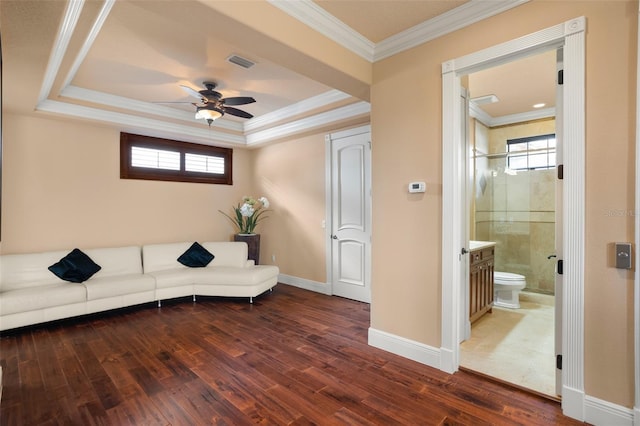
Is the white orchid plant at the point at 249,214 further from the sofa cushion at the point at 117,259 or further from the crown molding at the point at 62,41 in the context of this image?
the crown molding at the point at 62,41

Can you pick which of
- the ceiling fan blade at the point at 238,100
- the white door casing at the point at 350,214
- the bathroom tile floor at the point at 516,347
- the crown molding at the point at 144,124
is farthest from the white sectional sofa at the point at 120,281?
the bathroom tile floor at the point at 516,347

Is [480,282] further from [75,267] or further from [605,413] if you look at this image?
[75,267]

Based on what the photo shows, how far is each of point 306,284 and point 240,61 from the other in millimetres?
3626

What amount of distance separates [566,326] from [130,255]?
5179mm

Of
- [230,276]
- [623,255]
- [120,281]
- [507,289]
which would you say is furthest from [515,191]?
[120,281]

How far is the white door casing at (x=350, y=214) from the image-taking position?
4.70 meters

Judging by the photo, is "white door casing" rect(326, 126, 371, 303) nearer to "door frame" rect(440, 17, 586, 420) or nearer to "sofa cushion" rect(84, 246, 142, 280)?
"door frame" rect(440, 17, 586, 420)

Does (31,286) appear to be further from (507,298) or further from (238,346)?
(507,298)

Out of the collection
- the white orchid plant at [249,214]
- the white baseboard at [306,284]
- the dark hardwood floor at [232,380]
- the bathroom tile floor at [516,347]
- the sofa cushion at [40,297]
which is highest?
the white orchid plant at [249,214]

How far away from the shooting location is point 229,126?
5.63 meters

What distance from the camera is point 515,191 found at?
5.45 meters

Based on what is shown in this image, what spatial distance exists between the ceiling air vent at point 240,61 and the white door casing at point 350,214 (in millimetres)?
1948

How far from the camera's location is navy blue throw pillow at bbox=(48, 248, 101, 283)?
4086 mm

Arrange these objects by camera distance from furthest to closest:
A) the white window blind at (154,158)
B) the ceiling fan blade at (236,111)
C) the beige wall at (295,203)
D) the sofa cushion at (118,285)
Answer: the beige wall at (295,203) < the white window blind at (154,158) < the sofa cushion at (118,285) < the ceiling fan blade at (236,111)
